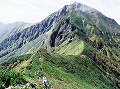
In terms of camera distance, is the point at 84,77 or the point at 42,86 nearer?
Result: the point at 42,86

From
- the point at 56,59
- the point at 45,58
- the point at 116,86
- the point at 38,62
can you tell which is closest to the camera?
→ the point at 38,62

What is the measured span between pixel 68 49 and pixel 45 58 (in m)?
93.5

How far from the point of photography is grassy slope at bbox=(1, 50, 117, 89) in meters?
83.2

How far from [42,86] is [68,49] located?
502 feet

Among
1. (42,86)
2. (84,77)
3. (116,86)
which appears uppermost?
(42,86)

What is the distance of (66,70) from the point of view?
11112cm

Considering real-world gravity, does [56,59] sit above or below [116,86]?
above

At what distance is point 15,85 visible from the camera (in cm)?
3975

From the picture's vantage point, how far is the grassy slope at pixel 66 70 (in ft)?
273

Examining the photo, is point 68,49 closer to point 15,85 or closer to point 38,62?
point 38,62

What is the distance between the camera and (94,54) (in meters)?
189

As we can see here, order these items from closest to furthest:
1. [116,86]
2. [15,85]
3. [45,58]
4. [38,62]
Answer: [15,85] → [38,62] → [45,58] → [116,86]

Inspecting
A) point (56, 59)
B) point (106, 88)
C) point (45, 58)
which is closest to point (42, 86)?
point (45, 58)

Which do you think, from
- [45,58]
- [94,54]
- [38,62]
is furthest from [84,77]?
[94,54]
